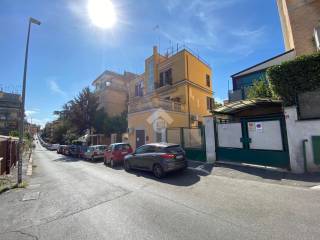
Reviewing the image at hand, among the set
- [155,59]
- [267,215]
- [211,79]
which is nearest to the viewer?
[267,215]

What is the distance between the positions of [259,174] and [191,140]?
19.5 ft

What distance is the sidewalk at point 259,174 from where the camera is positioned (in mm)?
6371

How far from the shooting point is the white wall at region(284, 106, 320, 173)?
7.14 m

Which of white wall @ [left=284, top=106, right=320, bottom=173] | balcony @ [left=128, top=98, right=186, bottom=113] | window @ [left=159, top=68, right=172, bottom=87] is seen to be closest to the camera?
white wall @ [left=284, top=106, right=320, bottom=173]

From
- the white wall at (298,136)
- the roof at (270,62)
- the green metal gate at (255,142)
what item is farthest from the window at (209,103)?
the white wall at (298,136)

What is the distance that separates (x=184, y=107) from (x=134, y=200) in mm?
13951

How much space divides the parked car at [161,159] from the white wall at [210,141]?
2192 millimetres

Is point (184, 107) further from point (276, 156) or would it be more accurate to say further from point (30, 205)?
point (30, 205)

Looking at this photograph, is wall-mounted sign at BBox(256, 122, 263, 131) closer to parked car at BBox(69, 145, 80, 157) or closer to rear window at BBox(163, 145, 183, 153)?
rear window at BBox(163, 145, 183, 153)

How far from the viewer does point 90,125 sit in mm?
26562

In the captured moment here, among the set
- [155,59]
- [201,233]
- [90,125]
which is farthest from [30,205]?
[90,125]

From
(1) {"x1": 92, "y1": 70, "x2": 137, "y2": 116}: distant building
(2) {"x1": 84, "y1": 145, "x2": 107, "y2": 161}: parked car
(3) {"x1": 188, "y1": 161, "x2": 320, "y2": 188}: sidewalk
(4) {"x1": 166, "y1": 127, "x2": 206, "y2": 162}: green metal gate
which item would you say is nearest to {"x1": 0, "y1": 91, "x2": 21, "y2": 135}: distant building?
(1) {"x1": 92, "y1": 70, "x2": 137, "y2": 116}: distant building

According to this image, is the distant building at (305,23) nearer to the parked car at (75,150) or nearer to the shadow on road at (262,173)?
the shadow on road at (262,173)

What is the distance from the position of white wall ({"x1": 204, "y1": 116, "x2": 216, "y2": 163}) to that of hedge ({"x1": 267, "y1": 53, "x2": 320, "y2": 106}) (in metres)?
3.67
